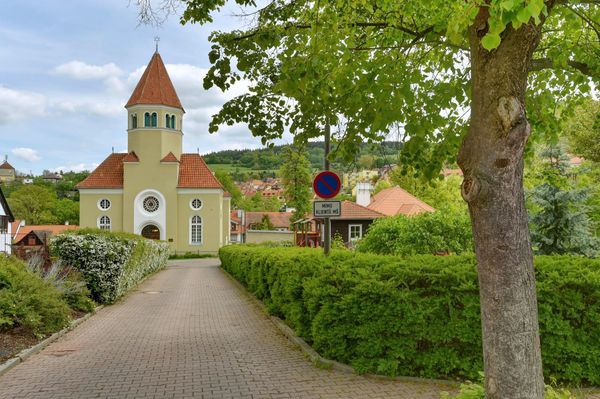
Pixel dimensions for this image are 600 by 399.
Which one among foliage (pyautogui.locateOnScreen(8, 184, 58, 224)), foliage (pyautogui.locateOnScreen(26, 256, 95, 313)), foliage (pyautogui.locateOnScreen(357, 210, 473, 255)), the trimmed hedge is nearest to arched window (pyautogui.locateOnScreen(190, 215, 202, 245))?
foliage (pyautogui.locateOnScreen(357, 210, 473, 255))

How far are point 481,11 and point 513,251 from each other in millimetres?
1611

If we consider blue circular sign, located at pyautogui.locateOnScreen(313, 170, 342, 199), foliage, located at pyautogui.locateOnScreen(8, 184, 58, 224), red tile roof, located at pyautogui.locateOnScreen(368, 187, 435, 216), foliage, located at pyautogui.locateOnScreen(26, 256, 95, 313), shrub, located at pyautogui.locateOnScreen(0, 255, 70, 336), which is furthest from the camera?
foliage, located at pyautogui.locateOnScreen(8, 184, 58, 224)

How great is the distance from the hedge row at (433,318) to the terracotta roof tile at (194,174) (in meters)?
50.3

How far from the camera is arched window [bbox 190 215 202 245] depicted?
56.3 m

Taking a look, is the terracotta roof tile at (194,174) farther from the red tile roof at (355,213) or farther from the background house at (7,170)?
the background house at (7,170)

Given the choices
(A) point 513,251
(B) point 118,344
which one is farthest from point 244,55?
(B) point 118,344

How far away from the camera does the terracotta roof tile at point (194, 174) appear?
185ft

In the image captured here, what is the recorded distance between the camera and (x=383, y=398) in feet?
18.3

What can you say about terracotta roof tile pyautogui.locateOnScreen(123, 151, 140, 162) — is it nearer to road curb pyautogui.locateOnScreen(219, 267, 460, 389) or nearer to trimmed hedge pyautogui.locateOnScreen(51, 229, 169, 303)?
trimmed hedge pyautogui.locateOnScreen(51, 229, 169, 303)

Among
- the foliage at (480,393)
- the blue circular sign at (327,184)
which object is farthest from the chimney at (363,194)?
the foliage at (480,393)

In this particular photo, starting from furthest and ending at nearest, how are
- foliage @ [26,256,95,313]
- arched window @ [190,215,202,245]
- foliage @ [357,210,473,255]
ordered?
1. arched window @ [190,215,202,245]
2. foliage @ [357,210,473,255]
3. foliage @ [26,256,95,313]

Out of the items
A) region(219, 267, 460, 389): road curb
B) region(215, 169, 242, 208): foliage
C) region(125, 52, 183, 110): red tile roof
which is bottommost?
region(219, 267, 460, 389): road curb

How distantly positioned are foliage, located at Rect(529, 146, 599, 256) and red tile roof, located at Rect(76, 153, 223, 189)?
4463 cm

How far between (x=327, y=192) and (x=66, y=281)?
688 cm
